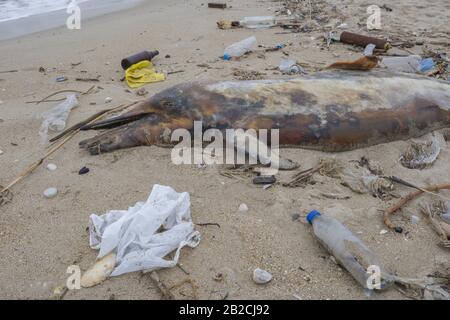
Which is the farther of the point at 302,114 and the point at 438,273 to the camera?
the point at 302,114

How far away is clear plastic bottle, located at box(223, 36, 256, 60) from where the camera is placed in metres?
5.86

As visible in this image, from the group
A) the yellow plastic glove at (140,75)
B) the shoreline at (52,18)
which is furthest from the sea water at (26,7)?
the yellow plastic glove at (140,75)

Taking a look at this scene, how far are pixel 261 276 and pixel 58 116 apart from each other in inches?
118

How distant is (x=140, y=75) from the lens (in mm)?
5219

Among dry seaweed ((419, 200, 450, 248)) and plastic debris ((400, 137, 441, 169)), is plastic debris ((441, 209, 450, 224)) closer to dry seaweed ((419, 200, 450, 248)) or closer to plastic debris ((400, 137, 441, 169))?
dry seaweed ((419, 200, 450, 248))

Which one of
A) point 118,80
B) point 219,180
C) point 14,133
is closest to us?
point 219,180

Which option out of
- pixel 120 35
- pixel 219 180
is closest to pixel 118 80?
pixel 120 35

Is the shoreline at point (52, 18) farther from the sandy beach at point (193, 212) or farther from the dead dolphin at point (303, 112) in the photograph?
the dead dolphin at point (303, 112)

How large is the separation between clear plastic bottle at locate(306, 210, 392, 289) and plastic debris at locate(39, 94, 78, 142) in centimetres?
272

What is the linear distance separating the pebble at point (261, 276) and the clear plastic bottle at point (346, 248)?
43 centimetres

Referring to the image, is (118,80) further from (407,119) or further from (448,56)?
(448,56)

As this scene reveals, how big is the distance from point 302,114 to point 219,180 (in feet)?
3.07

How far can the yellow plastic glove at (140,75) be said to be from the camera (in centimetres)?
511

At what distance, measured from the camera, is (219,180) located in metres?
3.13
